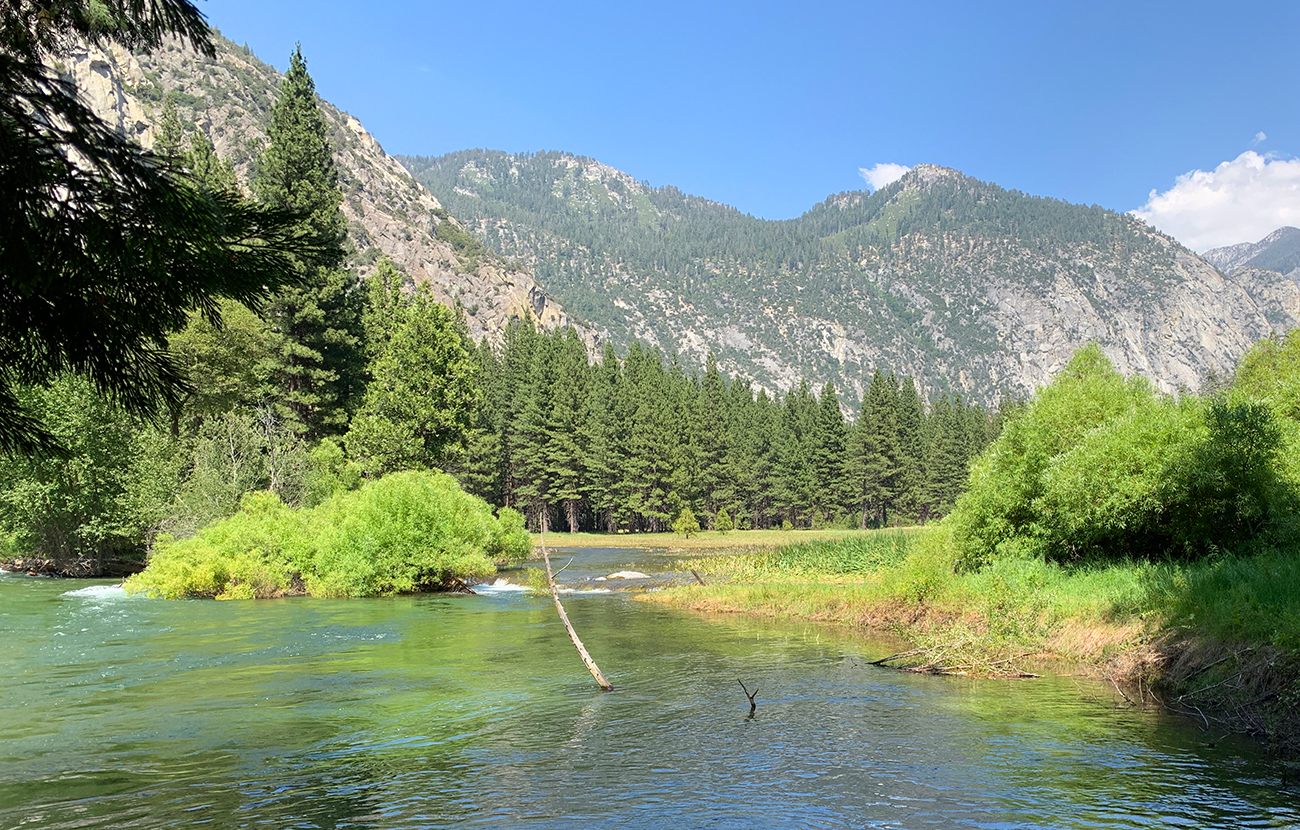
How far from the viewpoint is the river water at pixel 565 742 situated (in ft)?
34.5

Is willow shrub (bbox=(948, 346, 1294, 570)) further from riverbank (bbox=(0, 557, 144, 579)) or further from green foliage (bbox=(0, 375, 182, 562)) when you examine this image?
riverbank (bbox=(0, 557, 144, 579))

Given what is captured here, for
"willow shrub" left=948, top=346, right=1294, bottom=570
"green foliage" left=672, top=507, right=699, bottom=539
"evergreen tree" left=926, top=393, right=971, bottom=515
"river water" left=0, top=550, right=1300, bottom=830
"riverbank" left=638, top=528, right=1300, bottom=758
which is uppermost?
"evergreen tree" left=926, top=393, right=971, bottom=515

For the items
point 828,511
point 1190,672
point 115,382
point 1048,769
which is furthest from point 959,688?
point 828,511

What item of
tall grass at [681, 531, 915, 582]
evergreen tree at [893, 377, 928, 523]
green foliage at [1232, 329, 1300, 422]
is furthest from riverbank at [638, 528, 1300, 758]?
evergreen tree at [893, 377, 928, 523]

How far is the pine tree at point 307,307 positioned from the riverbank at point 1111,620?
116 feet

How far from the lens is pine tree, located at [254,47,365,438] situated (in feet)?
179

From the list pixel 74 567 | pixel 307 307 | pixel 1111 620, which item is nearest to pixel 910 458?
pixel 307 307

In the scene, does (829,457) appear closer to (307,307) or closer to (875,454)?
(875,454)

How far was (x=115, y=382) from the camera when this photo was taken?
5.82 meters

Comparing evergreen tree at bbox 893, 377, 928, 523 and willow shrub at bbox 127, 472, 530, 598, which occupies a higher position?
evergreen tree at bbox 893, 377, 928, 523

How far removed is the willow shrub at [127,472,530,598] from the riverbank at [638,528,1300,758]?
12.4 m

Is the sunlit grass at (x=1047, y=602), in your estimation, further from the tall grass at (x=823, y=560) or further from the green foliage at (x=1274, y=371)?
the green foliage at (x=1274, y=371)

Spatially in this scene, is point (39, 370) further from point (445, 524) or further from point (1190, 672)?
point (445, 524)

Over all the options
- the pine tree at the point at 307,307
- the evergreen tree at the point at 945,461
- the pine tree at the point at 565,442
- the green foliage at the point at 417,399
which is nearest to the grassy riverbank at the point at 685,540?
the pine tree at the point at 565,442
